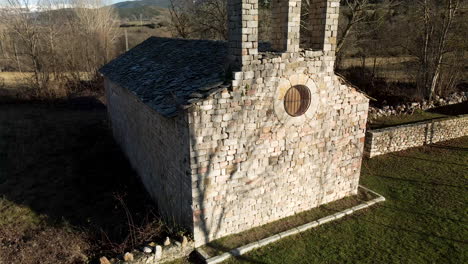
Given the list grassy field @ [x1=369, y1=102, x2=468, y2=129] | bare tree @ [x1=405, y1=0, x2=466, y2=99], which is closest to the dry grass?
grassy field @ [x1=369, y1=102, x2=468, y2=129]

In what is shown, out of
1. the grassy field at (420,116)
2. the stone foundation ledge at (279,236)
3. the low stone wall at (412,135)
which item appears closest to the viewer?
the stone foundation ledge at (279,236)

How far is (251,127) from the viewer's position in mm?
7316

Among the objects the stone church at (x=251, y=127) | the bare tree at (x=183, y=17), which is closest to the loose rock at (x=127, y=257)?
the stone church at (x=251, y=127)

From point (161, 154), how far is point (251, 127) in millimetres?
2780

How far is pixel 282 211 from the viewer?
8.63 meters

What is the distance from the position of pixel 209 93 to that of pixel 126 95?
239 inches

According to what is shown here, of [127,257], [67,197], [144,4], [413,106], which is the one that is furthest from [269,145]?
[144,4]

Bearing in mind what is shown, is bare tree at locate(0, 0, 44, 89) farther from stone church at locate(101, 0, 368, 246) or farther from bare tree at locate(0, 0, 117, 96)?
stone church at locate(101, 0, 368, 246)

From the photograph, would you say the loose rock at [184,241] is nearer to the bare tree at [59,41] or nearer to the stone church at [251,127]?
the stone church at [251,127]

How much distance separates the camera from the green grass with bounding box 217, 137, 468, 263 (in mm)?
7387

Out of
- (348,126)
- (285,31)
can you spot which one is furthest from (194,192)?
(348,126)

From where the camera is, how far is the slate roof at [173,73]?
271 inches

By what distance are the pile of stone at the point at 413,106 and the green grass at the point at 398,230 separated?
628cm

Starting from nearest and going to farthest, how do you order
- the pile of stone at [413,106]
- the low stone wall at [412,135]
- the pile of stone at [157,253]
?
1. the pile of stone at [157,253]
2. the low stone wall at [412,135]
3. the pile of stone at [413,106]
